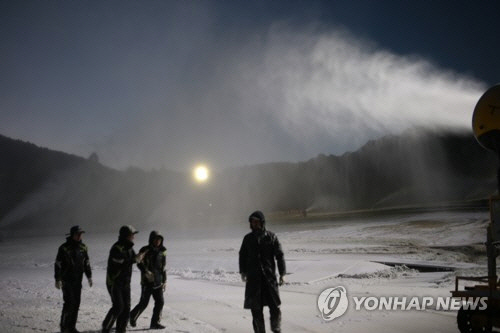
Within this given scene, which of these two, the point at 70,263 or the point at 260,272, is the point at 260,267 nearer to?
the point at 260,272

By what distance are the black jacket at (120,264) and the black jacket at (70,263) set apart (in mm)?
767

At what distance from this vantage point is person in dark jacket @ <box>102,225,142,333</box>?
5270 mm

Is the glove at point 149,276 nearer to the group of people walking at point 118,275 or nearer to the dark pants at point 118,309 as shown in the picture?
the group of people walking at point 118,275

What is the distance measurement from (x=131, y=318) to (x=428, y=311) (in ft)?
17.9

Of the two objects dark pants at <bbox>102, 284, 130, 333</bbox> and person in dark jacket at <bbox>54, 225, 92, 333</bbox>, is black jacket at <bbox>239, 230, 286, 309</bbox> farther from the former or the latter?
person in dark jacket at <bbox>54, 225, 92, 333</bbox>

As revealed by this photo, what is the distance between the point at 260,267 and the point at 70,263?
301 cm

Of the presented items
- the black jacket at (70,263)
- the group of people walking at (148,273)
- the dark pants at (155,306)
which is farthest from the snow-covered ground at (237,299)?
the black jacket at (70,263)

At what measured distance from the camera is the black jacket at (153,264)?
6066mm

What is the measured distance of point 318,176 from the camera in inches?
4183

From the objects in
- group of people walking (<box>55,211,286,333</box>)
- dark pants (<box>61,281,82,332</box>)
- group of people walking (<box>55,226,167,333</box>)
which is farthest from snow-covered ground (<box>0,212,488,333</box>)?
group of people walking (<box>55,211,286,333</box>)

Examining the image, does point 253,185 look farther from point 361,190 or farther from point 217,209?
point 361,190

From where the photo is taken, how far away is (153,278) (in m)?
6.10

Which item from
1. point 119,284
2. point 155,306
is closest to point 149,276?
point 155,306

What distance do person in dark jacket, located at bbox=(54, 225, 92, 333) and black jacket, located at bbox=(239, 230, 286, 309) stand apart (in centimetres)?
268
